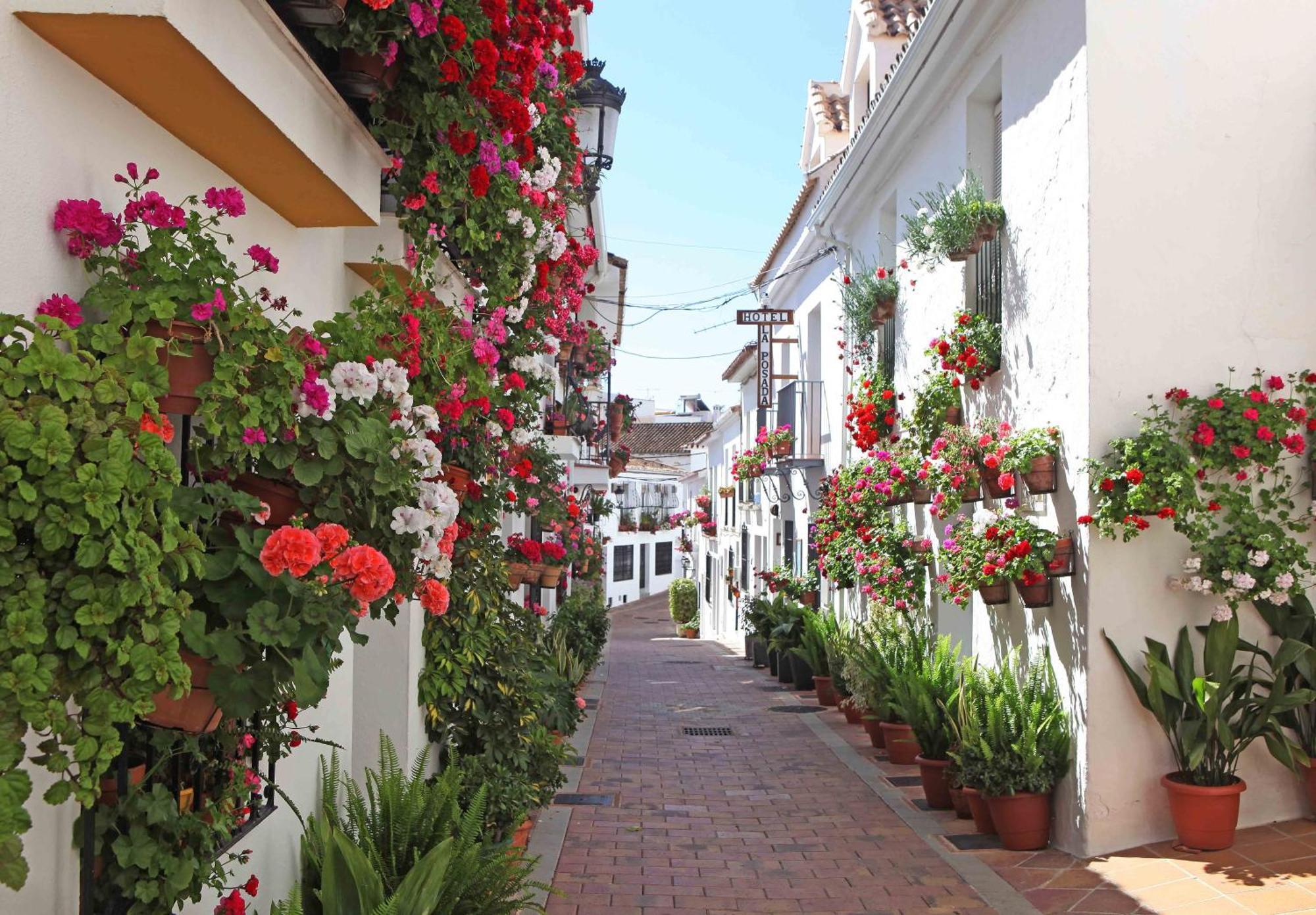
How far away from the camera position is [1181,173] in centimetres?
631

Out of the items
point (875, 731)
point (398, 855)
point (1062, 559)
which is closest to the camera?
point (398, 855)

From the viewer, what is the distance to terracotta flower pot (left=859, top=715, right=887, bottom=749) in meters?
9.83

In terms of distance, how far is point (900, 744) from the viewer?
9.20 meters

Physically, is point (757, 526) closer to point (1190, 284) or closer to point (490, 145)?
point (1190, 284)

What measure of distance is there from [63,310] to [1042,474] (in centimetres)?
558

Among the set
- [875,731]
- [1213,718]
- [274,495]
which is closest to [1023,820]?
[1213,718]

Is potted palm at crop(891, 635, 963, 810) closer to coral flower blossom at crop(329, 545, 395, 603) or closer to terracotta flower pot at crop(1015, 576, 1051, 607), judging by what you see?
terracotta flower pot at crop(1015, 576, 1051, 607)

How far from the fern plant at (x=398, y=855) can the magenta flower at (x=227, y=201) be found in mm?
2128

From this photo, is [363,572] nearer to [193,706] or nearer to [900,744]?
[193,706]

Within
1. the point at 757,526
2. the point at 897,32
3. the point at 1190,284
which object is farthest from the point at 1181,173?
the point at 757,526

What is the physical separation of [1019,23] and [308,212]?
17.6ft

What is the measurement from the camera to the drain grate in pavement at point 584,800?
8.00 m

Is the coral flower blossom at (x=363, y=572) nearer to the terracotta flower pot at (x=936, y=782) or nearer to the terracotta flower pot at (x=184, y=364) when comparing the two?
the terracotta flower pot at (x=184, y=364)

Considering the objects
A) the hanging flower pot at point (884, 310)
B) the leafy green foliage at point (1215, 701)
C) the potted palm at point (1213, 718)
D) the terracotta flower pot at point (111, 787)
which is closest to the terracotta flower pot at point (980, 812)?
the potted palm at point (1213, 718)
